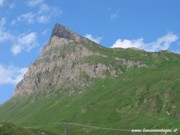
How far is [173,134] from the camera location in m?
21.2

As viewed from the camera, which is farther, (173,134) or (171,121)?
(173,134)

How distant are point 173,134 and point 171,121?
1787 millimetres

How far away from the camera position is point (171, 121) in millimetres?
19703
